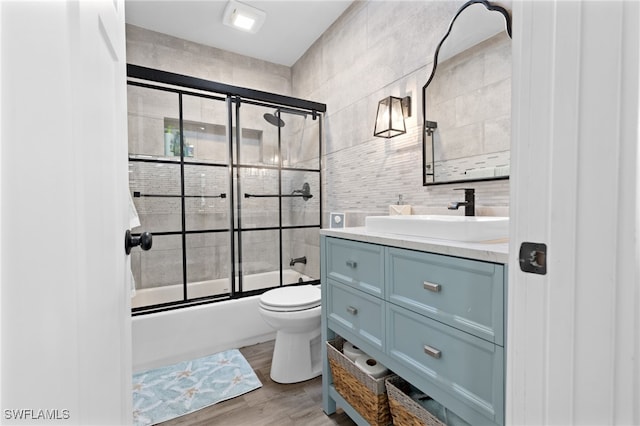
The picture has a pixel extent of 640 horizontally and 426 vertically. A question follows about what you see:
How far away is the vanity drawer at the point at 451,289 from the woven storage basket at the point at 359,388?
410 millimetres

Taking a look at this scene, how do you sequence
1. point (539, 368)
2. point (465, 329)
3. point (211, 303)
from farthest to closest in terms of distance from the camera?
point (211, 303) < point (465, 329) < point (539, 368)

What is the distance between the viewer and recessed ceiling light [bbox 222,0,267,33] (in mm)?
2164

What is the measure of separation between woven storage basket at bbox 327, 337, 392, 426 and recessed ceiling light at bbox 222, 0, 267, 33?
7.84ft

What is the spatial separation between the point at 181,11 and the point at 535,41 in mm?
2631

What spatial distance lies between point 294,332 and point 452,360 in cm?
106

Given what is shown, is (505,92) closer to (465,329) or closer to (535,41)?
(535,41)

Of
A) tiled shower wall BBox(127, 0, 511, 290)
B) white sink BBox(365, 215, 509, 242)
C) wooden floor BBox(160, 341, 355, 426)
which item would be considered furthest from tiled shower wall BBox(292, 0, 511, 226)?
wooden floor BBox(160, 341, 355, 426)

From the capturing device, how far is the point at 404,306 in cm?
104

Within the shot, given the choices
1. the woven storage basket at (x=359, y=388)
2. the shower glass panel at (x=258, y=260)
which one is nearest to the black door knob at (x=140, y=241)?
the woven storage basket at (x=359, y=388)

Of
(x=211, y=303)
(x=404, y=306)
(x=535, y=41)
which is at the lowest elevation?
(x=211, y=303)

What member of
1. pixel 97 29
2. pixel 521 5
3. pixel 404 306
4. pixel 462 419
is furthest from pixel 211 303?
pixel 521 5

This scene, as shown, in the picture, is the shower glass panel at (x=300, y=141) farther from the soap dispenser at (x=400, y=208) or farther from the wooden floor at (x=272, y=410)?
the wooden floor at (x=272, y=410)

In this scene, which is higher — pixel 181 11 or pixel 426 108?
pixel 181 11

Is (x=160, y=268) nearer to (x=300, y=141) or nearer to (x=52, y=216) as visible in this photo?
(x=300, y=141)
